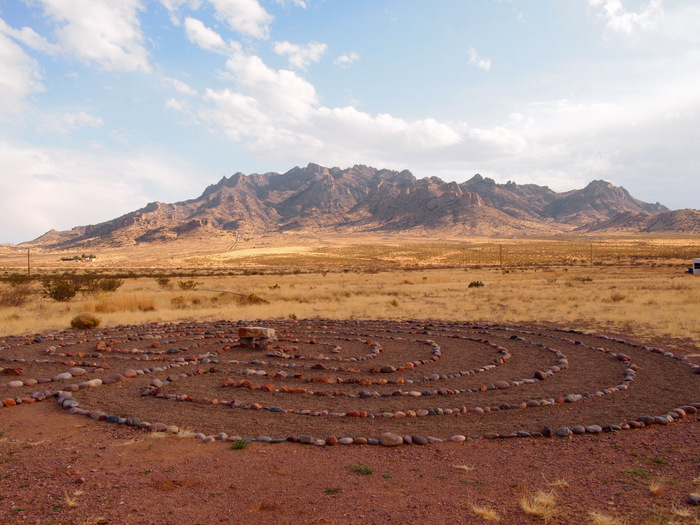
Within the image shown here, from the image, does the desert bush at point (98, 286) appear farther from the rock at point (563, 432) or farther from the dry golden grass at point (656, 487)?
the dry golden grass at point (656, 487)

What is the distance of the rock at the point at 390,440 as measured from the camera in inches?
280

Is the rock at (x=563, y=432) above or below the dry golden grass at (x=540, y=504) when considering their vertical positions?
below

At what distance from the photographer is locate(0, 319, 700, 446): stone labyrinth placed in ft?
26.3

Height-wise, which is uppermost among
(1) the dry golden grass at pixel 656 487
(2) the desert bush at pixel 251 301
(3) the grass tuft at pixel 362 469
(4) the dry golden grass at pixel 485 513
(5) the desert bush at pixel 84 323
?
(4) the dry golden grass at pixel 485 513

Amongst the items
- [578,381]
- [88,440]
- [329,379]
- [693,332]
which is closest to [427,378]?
[329,379]

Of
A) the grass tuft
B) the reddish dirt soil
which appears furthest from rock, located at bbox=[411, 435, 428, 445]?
the grass tuft

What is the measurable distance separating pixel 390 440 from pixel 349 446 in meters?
0.60

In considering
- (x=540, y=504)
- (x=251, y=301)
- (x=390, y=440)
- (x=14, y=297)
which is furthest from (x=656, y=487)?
(x=14, y=297)

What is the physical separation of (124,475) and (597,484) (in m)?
5.67

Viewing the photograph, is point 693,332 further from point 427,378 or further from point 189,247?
point 189,247

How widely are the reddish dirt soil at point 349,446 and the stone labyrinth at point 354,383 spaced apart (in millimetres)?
57

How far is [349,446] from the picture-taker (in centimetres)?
714

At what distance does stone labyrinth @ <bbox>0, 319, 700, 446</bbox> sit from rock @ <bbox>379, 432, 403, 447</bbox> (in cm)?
2

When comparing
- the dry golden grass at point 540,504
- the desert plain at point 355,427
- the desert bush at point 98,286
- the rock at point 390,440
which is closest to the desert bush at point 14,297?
the desert bush at point 98,286
